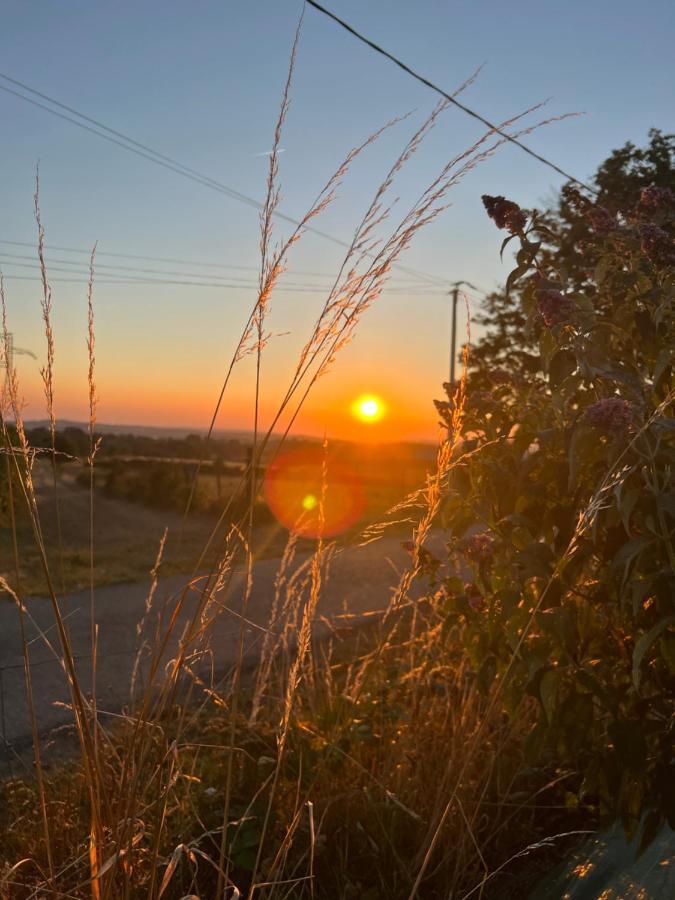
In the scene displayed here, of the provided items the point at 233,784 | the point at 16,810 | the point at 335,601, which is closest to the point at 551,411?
the point at 233,784

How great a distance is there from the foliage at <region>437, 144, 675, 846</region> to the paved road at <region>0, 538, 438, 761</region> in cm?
54

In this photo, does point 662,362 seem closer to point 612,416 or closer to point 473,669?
point 612,416

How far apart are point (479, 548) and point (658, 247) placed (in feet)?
3.26

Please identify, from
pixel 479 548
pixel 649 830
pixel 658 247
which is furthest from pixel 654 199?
pixel 649 830

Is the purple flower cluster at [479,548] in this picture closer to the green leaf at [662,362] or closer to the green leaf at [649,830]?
the green leaf at [662,362]

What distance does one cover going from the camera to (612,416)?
1.84 meters

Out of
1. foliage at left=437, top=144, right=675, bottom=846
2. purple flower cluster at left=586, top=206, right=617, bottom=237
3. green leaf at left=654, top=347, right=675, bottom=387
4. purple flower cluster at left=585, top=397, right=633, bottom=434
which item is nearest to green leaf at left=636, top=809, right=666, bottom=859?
foliage at left=437, top=144, right=675, bottom=846

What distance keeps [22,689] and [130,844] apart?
3.17m

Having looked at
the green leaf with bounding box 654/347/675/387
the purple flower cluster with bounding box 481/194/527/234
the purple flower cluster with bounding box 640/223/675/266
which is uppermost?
the purple flower cluster with bounding box 481/194/527/234

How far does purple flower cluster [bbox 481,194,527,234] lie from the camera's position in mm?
2369

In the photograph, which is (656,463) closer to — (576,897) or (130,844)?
(576,897)

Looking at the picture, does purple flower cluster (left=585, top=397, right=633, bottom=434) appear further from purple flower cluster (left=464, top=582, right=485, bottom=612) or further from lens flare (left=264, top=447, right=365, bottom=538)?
lens flare (left=264, top=447, right=365, bottom=538)

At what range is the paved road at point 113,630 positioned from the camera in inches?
153

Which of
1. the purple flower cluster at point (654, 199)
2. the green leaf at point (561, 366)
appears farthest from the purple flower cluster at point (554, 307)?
the purple flower cluster at point (654, 199)
